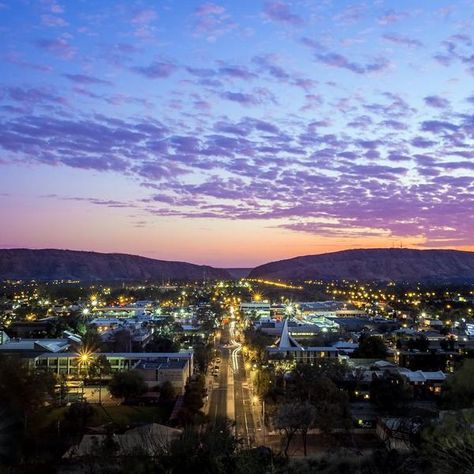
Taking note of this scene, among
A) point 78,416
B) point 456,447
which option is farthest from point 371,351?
point 456,447

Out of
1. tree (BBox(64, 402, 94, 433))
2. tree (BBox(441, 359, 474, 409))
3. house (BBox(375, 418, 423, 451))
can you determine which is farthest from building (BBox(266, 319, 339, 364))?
tree (BBox(64, 402, 94, 433))

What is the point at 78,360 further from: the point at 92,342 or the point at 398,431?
the point at 398,431

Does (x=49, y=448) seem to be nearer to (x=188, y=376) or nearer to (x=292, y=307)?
(x=188, y=376)

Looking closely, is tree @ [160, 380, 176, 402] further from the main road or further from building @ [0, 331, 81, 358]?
building @ [0, 331, 81, 358]

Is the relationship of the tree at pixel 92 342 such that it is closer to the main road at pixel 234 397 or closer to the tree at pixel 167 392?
the main road at pixel 234 397

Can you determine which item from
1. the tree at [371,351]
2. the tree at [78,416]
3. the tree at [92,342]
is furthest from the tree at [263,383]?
the tree at [92,342]

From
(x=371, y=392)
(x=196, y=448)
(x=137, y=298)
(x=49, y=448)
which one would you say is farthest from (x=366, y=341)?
(x=137, y=298)
